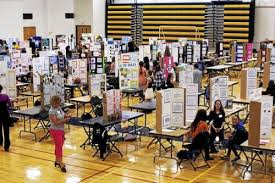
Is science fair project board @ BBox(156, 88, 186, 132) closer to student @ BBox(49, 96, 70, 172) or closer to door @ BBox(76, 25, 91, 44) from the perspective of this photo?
student @ BBox(49, 96, 70, 172)

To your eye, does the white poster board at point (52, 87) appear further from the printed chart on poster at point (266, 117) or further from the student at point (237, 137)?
the printed chart on poster at point (266, 117)

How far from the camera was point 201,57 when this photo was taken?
2417 cm

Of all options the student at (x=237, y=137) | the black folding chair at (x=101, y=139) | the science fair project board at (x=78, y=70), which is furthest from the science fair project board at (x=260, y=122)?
the science fair project board at (x=78, y=70)

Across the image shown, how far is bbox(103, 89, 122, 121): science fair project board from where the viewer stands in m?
11.2

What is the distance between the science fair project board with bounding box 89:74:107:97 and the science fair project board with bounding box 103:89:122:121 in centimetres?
281

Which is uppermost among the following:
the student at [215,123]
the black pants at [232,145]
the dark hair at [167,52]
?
the dark hair at [167,52]

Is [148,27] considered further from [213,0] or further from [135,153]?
[135,153]

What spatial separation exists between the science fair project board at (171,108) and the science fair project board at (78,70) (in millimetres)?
6148

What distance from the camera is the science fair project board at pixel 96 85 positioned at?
1434 cm

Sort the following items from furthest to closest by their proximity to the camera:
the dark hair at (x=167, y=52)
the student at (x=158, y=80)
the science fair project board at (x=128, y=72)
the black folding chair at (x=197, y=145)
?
the dark hair at (x=167, y=52) → the science fair project board at (x=128, y=72) → the student at (x=158, y=80) → the black folding chair at (x=197, y=145)

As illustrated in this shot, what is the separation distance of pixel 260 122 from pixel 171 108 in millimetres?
2433

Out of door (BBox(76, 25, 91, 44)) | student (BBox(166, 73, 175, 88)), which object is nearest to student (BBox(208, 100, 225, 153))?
student (BBox(166, 73, 175, 88))

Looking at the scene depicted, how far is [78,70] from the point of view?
16.9 m

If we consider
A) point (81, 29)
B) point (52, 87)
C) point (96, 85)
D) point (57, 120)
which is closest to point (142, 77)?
point (96, 85)
